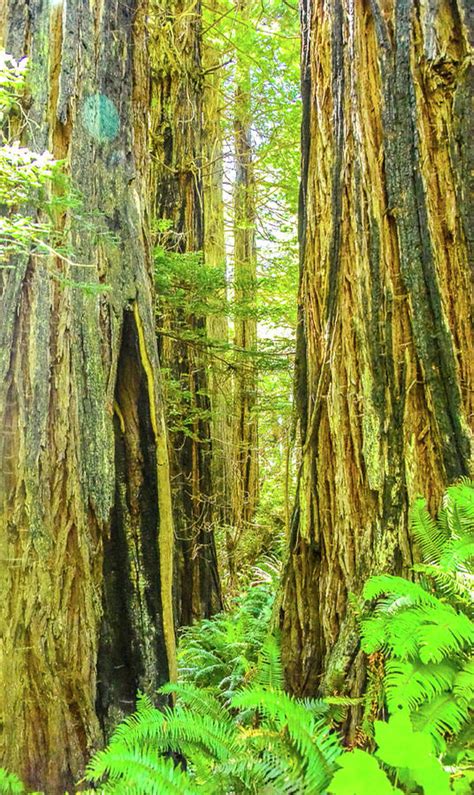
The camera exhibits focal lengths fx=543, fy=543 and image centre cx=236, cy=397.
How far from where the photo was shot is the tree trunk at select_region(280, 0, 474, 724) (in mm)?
2234

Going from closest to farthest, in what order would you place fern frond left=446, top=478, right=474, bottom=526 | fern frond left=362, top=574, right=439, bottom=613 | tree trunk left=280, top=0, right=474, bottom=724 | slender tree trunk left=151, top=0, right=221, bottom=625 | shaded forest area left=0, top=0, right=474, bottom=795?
fern frond left=362, top=574, right=439, bottom=613
fern frond left=446, top=478, right=474, bottom=526
shaded forest area left=0, top=0, right=474, bottom=795
tree trunk left=280, top=0, right=474, bottom=724
slender tree trunk left=151, top=0, right=221, bottom=625

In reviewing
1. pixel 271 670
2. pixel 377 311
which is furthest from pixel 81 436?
pixel 377 311

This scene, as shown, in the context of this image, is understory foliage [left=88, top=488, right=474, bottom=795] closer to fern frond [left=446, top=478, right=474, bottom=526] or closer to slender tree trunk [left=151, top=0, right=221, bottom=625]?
fern frond [left=446, top=478, right=474, bottom=526]

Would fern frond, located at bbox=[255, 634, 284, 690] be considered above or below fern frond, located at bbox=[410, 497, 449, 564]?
below

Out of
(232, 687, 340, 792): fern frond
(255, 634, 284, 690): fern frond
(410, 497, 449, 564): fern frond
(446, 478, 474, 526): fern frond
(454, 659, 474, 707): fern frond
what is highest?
(446, 478, 474, 526): fern frond

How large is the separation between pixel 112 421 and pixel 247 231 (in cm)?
804

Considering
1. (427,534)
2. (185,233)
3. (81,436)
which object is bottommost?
(427,534)

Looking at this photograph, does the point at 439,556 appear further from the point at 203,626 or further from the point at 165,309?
the point at 165,309

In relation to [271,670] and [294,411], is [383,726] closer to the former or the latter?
[271,670]

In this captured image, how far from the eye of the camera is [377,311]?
2443mm

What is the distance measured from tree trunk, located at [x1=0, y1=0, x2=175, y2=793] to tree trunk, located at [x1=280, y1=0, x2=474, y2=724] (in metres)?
0.79

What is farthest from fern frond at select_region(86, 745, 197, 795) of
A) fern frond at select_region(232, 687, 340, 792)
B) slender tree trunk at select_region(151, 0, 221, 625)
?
slender tree trunk at select_region(151, 0, 221, 625)

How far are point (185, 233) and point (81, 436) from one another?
3.80 metres

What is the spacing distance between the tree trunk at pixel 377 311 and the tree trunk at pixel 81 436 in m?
0.79
